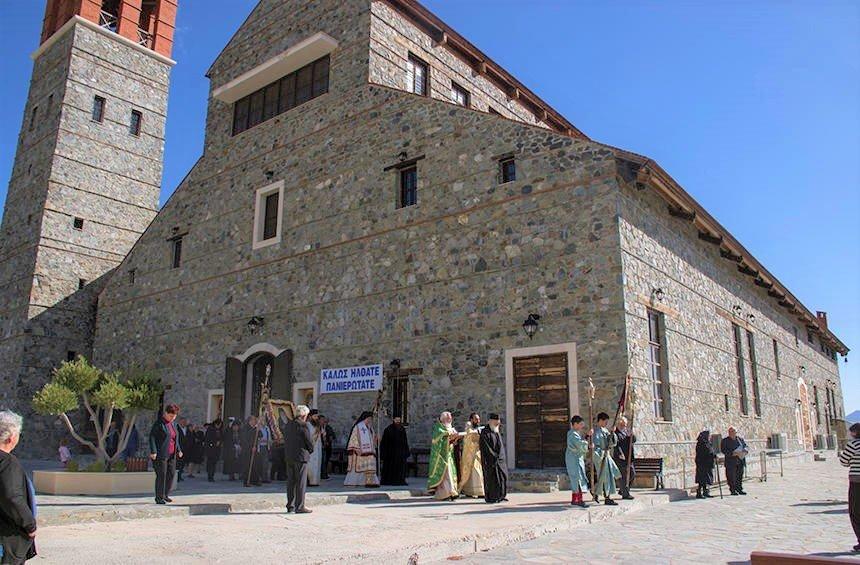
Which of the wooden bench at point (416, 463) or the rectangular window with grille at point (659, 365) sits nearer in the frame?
the rectangular window with grille at point (659, 365)

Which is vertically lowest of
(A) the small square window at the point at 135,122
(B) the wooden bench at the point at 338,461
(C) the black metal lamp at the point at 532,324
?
(B) the wooden bench at the point at 338,461

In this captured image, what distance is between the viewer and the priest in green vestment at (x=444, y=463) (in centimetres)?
1085

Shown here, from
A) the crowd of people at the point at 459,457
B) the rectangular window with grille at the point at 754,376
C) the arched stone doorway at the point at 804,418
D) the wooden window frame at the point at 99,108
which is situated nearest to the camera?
the crowd of people at the point at 459,457

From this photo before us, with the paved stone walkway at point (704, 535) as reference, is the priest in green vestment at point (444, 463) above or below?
above

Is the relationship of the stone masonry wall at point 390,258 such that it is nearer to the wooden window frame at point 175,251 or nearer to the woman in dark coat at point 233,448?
the wooden window frame at point 175,251

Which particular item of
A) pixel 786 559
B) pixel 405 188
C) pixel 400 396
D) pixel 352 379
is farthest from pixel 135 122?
pixel 786 559

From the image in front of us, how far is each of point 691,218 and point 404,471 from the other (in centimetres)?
860

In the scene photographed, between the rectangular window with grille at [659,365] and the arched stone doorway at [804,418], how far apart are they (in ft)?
43.9

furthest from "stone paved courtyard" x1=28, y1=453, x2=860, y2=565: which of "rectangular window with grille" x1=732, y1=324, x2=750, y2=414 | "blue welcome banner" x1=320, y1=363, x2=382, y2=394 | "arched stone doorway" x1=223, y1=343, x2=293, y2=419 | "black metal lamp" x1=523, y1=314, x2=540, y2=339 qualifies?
"rectangular window with grille" x1=732, y1=324, x2=750, y2=414

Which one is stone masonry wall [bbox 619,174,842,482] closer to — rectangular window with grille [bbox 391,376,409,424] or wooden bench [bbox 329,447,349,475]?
rectangular window with grille [bbox 391,376,409,424]

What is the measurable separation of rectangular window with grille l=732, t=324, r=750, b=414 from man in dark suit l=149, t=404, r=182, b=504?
14.4 m

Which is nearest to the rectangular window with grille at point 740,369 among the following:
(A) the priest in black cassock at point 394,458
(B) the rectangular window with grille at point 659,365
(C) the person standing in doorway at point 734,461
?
(C) the person standing in doorway at point 734,461

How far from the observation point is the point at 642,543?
7.24m

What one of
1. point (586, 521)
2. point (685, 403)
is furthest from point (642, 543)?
point (685, 403)
